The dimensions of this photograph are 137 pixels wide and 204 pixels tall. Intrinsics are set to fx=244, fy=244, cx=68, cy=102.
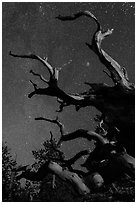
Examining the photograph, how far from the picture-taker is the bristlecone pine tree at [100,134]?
8062 millimetres

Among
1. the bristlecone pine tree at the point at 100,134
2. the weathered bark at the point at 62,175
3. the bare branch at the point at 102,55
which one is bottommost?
the weathered bark at the point at 62,175

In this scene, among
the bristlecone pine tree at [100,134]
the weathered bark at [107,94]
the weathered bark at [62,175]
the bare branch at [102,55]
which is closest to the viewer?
the weathered bark at [62,175]

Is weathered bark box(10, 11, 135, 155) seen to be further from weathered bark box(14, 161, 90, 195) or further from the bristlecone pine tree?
weathered bark box(14, 161, 90, 195)

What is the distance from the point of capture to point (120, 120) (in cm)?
887

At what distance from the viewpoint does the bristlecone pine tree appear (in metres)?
8.06

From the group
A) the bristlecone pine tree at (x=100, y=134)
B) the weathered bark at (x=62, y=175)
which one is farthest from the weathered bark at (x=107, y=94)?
the weathered bark at (x=62, y=175)

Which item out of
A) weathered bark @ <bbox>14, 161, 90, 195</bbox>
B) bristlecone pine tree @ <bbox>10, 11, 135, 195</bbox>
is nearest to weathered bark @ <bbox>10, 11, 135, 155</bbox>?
bristlecone pine tree @ <bbox>10, 11, 135, 195</bbox>

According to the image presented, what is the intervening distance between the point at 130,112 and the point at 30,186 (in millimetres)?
22017

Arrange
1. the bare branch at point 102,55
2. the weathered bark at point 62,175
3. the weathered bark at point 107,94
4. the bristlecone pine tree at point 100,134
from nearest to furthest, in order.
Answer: the weathered bark at point 62,175 < the bristlecone pine tree at point 100,134 < the weathered bark at point 107,94 < the bare branch at point 102,55

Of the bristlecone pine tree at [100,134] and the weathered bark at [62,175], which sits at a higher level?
the bristlecone pine tree at [100,134]

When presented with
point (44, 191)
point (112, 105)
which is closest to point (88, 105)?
point (112, 105)

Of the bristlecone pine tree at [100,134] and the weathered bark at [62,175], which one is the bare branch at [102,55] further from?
the weathered bark at [62,175]

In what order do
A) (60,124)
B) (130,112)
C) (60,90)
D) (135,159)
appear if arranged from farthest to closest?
(60,124), (60,90), (130,112), (135,159)

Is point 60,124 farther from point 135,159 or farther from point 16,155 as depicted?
point 16,155
